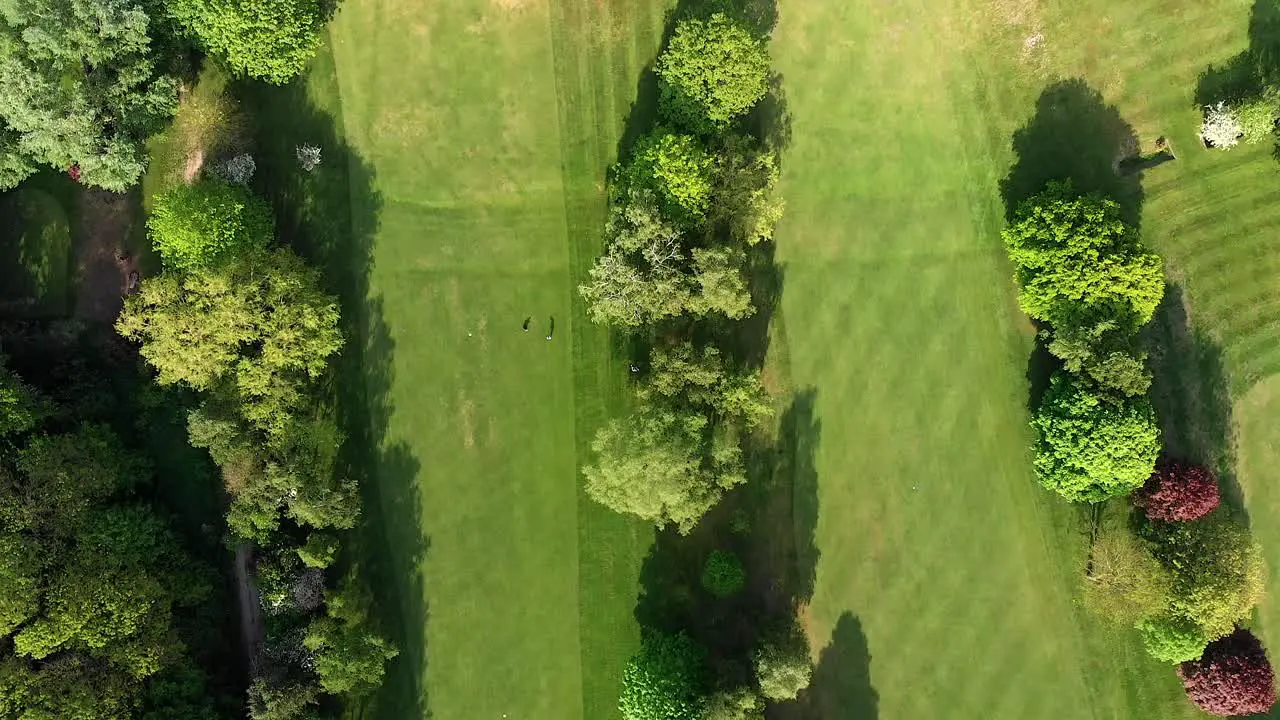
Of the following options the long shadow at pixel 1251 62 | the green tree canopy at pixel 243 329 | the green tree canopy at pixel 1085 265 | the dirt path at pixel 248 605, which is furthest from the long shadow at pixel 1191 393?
the dirt path at pixel 248 605

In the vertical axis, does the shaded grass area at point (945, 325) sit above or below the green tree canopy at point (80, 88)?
below

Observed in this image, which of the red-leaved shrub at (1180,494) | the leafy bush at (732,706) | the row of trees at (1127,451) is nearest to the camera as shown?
the leafy bush at (732,706)

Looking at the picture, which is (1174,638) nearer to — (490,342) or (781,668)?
(781,668)

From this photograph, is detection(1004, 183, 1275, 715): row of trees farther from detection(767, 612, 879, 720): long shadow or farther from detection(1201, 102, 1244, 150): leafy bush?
detection(767, 612, 879, 720): long shadow

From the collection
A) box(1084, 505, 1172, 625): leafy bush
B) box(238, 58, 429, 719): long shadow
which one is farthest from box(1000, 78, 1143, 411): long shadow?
box(238, 58, 429, 719): long shadow

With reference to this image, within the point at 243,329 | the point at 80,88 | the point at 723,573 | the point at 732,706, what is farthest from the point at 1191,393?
the point at 80,88

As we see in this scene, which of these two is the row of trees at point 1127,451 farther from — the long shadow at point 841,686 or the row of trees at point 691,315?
the row of trees at point 691,315

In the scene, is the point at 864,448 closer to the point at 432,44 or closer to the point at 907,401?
the point at 907,401

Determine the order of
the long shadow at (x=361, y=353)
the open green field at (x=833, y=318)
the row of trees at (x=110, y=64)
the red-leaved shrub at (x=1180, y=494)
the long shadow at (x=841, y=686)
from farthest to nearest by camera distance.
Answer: the long shadow at (x=361, y=353), the open green field at (x=833, y=318), the long shadow at (x=841, y=686), the red-leaved shrub at (x=1180, y=494), the row of trees at (x=110, y=64)
